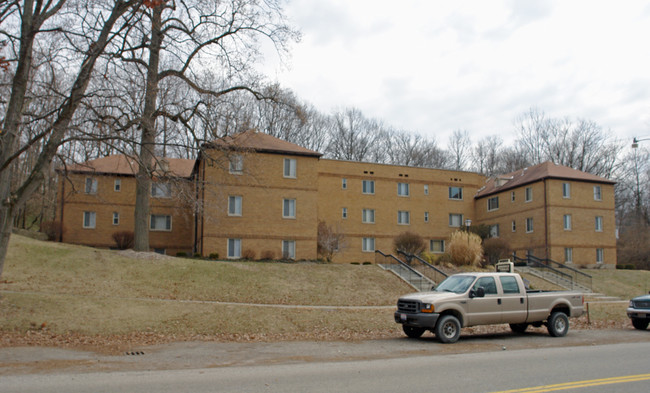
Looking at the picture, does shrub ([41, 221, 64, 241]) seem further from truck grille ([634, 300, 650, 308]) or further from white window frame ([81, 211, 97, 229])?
truck grille ([634, 300, 650, 308])

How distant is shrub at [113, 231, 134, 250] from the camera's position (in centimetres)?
3569

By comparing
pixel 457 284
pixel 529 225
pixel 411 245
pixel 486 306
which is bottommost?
pixel 486 306

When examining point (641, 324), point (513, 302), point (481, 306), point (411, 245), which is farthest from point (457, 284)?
point (411, 245)

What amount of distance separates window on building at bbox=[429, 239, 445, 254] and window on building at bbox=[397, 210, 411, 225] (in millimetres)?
2714

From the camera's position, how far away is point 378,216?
4344 centimetres

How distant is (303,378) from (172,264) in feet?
59.7

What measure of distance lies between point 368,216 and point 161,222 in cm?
1575

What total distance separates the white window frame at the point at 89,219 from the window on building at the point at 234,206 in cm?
1147

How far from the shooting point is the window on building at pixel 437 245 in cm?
4494

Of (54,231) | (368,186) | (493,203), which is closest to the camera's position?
(54,231)

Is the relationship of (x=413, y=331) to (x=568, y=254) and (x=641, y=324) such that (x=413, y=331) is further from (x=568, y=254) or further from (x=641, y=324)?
(x=568, y=254)

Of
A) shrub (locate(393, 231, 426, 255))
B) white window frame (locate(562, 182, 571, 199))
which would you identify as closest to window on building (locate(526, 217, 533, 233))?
white window frame (locate(562, 182, 571, 199))

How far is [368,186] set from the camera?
43688 mm

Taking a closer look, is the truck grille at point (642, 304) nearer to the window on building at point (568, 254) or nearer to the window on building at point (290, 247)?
the window on building at point (290, 247)
